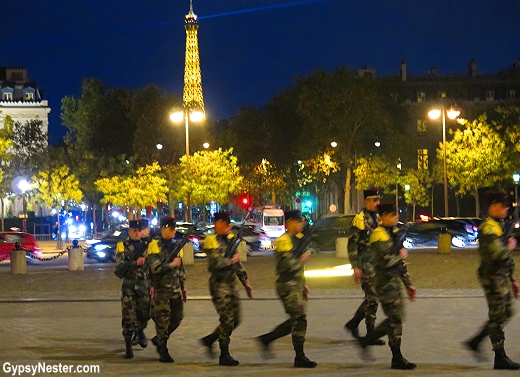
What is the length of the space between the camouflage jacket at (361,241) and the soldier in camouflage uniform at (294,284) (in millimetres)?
1685

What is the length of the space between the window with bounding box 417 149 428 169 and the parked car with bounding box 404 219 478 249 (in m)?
42.3

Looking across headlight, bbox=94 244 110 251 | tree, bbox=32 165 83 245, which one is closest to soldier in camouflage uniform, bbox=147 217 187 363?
headlight, bbox=94 244 110 251

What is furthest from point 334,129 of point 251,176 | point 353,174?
point 251,176

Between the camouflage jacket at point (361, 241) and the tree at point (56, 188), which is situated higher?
the tree at point (56, 188)

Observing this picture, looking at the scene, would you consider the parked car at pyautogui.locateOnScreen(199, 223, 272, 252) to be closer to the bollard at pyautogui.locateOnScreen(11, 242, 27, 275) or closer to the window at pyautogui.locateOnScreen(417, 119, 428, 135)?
the bollard at pyautogui.locateOnScreen(11, 242, 27, 275)

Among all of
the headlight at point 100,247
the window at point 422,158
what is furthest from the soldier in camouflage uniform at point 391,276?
the window at point 422,158

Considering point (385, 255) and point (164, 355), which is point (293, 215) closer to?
point (385, 255)

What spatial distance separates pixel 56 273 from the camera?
89.9ft

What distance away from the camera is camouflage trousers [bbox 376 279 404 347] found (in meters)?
10.6

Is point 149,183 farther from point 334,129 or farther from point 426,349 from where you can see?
point 426,349

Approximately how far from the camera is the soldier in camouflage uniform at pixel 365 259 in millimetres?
12484

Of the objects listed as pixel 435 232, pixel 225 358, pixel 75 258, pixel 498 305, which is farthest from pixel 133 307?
pixel 435 232

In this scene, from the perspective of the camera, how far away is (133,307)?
39.5 feet

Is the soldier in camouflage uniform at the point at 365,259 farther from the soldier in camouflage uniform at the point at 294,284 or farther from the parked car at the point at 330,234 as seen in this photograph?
the parked car at the point at 330,234
